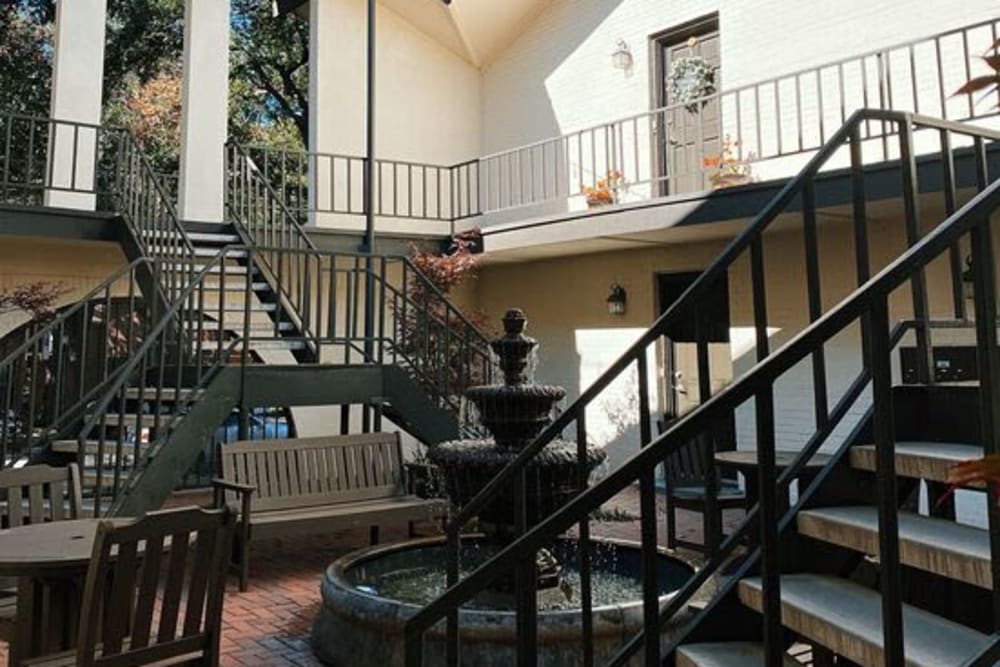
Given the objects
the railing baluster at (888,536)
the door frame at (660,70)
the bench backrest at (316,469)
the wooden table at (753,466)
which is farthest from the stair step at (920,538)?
the door frame at (660,70)

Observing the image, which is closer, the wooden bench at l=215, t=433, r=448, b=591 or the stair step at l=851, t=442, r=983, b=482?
the stair step at l=851, t=442, r=983, b=482

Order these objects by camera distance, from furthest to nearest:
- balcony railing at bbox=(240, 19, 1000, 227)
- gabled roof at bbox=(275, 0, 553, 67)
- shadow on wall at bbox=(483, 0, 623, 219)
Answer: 1. gabled roof at bbox=(275, 0, 553, 67)
2. shadow on wall at bbox=(483, 0, 623, 219)
3. balcony railing at bbox=(240, 19, 1000, 227)

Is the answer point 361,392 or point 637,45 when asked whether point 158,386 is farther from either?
point 637,45

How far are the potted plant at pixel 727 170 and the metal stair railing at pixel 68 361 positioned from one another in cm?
535

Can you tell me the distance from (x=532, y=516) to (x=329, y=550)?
10.4 ft

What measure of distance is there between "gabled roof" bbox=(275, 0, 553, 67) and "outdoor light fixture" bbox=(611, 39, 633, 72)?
1761mm

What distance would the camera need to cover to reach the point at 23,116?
305 inches

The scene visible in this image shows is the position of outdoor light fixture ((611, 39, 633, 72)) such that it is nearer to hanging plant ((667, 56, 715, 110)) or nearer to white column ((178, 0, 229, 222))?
hanging plant ((667, 56, 715, 110))

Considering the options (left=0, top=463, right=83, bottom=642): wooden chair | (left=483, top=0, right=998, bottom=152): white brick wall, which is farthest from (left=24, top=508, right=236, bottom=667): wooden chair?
(left=483, top=0, right=998, bottom=152): white brick wall

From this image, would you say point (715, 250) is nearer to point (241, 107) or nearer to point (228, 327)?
point (228, 327)

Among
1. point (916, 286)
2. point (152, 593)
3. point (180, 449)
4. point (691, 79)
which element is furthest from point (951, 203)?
point (691, 79)

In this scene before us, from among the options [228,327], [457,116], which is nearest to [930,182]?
[228,327]

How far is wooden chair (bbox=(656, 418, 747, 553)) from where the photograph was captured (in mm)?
5824

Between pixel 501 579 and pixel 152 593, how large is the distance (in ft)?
6.50
